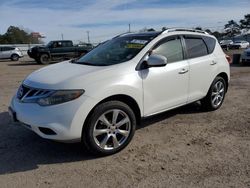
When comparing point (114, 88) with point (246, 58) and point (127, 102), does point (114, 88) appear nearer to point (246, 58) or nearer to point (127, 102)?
point (127, 102)

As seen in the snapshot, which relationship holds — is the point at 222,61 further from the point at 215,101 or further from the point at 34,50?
the point at 34,50

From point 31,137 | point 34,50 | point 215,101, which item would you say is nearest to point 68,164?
point 31,137

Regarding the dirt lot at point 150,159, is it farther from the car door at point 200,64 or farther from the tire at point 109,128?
the car door at point 200,64

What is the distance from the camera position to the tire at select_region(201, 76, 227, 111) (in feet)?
21.3

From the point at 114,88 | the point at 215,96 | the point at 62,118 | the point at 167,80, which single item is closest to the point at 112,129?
the point at 114,88

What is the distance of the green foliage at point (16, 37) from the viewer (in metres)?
80.9

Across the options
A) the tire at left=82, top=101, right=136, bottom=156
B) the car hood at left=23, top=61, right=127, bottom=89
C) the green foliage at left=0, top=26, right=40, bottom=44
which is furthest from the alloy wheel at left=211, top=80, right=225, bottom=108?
the green foliage at left=0, top=26, right=40, bottom=44

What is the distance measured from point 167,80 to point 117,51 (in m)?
0.93

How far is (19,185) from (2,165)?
0.65 metres

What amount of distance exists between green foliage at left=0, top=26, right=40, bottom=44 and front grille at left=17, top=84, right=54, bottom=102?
78.1 meters

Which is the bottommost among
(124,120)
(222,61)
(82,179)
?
(82,179)

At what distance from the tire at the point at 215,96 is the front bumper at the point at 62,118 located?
2.99 metres

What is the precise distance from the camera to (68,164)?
431cm

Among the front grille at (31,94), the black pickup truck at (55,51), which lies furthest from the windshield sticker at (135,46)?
the black pickup truck at (55,51)
